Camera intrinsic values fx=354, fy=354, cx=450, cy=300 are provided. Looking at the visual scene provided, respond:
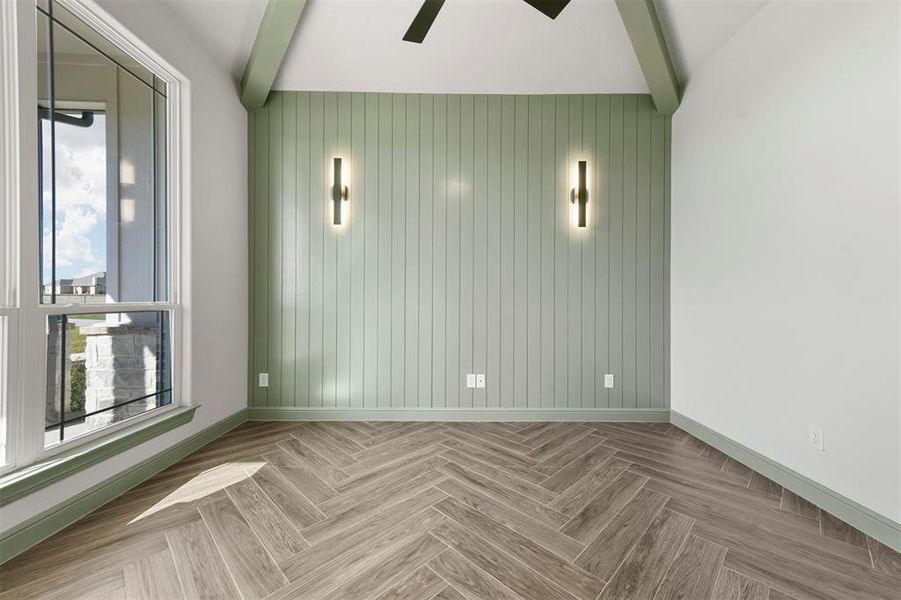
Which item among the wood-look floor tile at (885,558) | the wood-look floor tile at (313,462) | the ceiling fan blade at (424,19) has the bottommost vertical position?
the wood-look floor tile at (885,558)

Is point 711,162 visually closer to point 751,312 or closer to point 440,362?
point 751,312

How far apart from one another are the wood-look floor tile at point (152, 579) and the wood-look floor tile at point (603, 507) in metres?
1.52

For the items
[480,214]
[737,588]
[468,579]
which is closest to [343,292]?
[480,214]

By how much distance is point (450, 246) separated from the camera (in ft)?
9.71

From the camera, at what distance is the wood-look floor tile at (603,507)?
1.56m

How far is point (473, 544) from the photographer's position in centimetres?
146

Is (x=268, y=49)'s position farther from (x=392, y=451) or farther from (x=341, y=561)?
(x=341, y=561)

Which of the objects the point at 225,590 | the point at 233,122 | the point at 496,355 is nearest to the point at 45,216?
the point at 233,122

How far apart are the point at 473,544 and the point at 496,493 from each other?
0.42 metres

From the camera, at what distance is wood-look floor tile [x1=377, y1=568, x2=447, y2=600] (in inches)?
47.7

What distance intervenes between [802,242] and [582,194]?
140 centimetres

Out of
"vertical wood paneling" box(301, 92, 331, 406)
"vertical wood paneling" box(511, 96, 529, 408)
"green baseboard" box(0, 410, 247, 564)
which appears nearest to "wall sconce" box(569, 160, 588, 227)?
"vertical wood paneling" box(511, 96, 529, 408)

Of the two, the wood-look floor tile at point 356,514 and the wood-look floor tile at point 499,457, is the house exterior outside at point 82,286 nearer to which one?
the wood-look floor tile at point 356,514

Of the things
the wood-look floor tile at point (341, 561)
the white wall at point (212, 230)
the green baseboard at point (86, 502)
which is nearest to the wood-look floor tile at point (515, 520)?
the wood-look floor tile at point (341, 561)
